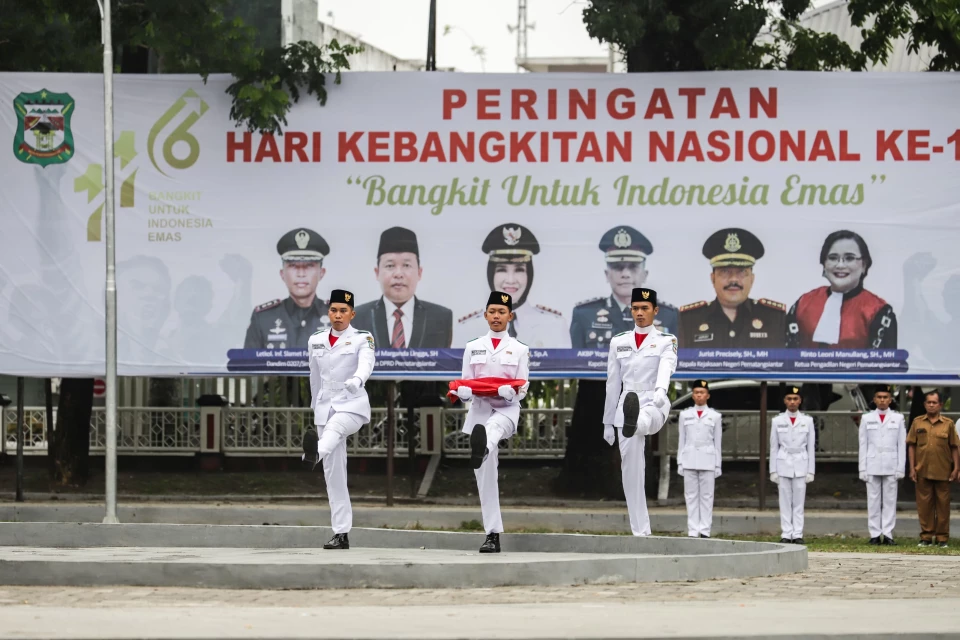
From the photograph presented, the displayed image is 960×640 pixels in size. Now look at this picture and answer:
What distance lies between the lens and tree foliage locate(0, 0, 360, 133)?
2075 cm

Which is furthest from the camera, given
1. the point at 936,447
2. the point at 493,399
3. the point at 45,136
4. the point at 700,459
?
the point at 45,136

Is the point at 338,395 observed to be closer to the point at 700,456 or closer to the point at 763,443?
the point at 700,456

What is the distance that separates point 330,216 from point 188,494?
4.28m

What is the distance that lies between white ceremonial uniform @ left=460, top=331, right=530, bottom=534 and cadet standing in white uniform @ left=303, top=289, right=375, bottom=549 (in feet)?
2.49

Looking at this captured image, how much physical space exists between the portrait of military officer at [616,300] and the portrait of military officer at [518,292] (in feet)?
0.74

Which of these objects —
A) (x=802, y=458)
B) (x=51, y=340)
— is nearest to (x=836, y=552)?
(x=802, y=458)

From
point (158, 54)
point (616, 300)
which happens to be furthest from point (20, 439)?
point (616, 300)

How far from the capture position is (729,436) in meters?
23.3

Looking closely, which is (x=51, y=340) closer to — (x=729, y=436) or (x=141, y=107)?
(x=141, y=107)

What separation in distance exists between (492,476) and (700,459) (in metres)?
6.93

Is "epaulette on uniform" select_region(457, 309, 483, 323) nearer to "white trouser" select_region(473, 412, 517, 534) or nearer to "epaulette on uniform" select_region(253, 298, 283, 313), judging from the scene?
"epaulette on uniform" select_region(253, 298, 283, 313)

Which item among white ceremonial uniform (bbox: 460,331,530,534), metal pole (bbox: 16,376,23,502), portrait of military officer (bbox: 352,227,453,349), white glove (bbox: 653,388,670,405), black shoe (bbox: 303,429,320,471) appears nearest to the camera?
white ceremonial uniform (bbox: 460,331,530,534)

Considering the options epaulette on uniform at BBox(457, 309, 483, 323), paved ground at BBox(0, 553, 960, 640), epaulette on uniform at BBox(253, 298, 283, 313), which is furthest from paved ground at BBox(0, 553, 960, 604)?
epaulette on uniform at BBox(253, 298, 283, 313)

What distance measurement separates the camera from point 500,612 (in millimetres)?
8875
